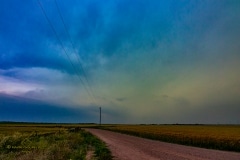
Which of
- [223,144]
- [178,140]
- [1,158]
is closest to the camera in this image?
[1,158]

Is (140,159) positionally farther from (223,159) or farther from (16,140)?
(16,140)

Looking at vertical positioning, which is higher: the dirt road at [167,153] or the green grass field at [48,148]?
the green grass field at [48,148]

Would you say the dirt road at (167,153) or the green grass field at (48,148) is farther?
the dirt road at (167,153)

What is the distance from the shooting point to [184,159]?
21031mm

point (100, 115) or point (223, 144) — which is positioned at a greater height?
point (100, 115)

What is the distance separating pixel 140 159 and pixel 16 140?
2139 centimetres

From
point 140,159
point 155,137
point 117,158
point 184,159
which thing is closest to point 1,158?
point 117,158

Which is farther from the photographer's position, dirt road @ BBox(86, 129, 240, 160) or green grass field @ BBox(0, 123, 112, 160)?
dirt road @ BBox(86, 129, 240, 160)

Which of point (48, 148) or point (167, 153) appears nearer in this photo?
point (48, 148)

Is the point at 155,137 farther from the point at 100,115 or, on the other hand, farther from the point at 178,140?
the point at 100,115

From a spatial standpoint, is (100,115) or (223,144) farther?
(100,115)

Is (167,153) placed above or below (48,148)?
below

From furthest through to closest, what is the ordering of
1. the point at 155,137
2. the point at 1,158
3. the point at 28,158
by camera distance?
the point at 155,137 < the point at 1,158 < the point at 28,158

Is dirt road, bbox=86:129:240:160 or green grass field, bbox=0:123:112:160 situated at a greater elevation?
green grass field, bbox=0:123:112:160
